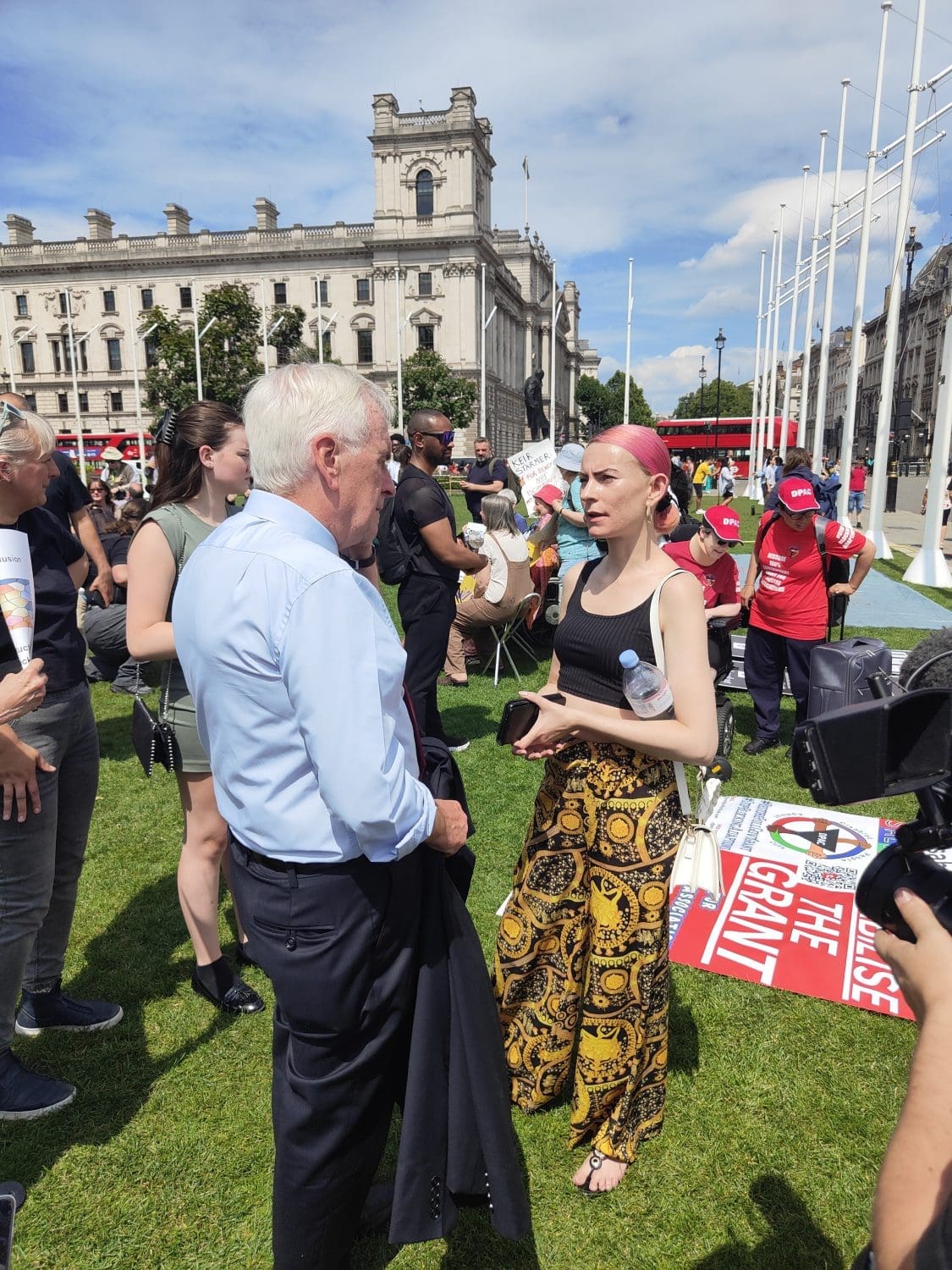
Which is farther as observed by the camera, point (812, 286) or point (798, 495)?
point (812, 286)

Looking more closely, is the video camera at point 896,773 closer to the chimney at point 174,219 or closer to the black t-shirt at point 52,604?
the black t-shirt at point 52,604

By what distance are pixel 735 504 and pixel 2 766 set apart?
30319 mm

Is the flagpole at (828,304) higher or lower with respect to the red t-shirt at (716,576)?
higher

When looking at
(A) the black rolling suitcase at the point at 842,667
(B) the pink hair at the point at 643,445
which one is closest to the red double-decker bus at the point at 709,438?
(A) the black rolling suitcase at the point at 842,667

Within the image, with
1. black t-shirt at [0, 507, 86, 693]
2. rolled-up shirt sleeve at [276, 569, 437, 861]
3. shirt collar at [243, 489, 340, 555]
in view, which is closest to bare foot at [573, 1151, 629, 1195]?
rolled-up shirt sleeve at [276, 569, 437, 861]

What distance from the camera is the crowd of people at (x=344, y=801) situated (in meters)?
1.49

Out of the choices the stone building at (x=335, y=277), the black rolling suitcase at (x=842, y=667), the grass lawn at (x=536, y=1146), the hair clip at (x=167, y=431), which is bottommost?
the grass lawn at (x=536, y=1146)

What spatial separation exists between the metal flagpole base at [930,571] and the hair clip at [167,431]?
12.8m

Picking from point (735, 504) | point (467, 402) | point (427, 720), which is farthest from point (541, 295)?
point (427, 720)

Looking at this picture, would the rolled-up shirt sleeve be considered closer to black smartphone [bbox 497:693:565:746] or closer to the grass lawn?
black smartphone [bbox 497:693:565:746]

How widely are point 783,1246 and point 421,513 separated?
154 inches

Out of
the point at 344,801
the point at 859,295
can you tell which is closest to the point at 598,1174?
the point at 344,801

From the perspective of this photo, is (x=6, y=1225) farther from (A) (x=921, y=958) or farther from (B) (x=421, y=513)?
(B) (x=421, y=513)

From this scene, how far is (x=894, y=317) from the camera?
50.0ft
